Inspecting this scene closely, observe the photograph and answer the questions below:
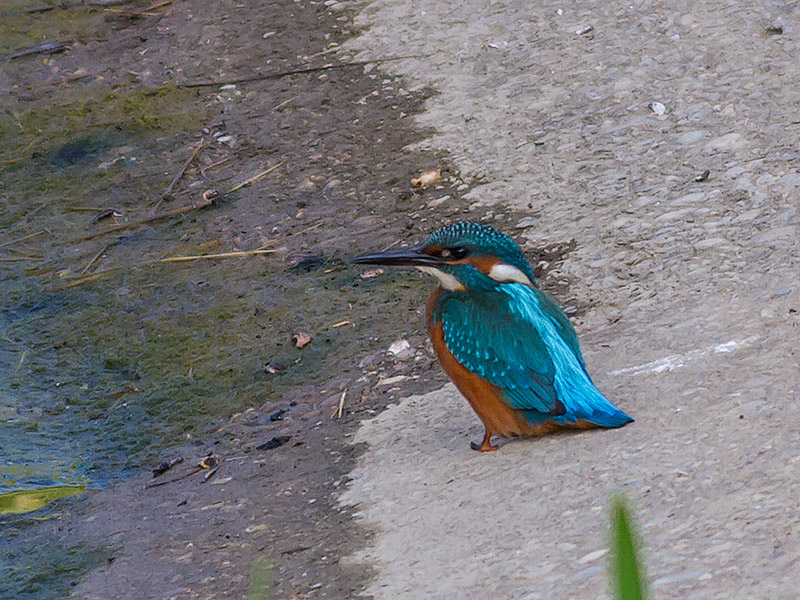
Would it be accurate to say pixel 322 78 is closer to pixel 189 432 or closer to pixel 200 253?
pixel 200 253

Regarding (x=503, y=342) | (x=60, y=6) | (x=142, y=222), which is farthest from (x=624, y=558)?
(x=60, y=6)

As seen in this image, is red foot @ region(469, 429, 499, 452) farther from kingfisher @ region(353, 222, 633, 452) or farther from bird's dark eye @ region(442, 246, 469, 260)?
bird's dark eye @ region(442, 246, 469, 260)

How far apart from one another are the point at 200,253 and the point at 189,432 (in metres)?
1.54

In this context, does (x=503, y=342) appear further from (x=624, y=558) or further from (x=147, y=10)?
(x=147, y=10)

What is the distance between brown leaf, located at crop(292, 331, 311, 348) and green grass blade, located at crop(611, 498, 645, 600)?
4.37m

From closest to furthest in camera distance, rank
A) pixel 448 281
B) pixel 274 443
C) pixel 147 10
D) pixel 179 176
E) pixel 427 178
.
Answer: pixel 448 281 < pixel 274 443 < pixel 427 178 < pixel 179 176 < pixel 147 10

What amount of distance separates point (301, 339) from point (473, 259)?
1.61 meters

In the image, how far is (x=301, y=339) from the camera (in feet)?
16.2

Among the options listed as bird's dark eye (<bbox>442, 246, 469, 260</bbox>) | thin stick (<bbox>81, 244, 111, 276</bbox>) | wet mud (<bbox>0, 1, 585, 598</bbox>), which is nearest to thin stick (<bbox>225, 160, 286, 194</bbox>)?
wet mud (<bbox>0, 1, 585, 598</bbox>)

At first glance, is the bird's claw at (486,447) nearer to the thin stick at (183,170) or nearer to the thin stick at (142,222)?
the thin stick at (142,222)

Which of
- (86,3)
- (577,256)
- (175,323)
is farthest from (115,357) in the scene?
(86,3)

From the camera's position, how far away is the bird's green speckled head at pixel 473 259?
3.50m

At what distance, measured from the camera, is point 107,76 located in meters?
7.73

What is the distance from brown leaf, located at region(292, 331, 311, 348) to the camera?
4.91 meters
